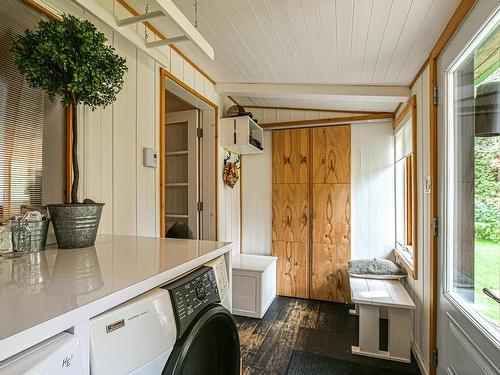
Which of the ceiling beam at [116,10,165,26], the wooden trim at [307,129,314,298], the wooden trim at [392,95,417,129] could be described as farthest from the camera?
the wooden trim at [307,129,314,298]

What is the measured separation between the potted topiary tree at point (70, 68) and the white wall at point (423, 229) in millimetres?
1981

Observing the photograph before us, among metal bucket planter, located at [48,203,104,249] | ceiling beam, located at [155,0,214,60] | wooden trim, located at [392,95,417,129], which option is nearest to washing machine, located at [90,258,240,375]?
metal bucket planter, located at [48,203,104,249]

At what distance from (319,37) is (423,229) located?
4.99ft

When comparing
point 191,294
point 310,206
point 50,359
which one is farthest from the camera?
point 310,206

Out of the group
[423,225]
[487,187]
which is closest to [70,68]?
[487,187]

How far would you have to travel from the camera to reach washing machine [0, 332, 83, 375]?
0.40 meters

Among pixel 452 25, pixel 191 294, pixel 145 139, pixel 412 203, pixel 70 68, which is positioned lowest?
pixel 191 294

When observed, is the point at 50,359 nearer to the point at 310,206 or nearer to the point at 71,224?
the point at 71,224

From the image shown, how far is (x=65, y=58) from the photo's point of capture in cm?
92

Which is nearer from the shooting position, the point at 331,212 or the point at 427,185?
the point at 427,185

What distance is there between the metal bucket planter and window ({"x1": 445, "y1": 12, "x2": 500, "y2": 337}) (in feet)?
5.62

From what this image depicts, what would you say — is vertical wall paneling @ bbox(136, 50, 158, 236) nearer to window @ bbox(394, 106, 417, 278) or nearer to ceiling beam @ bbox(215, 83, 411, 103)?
ceiling beam @ bbox(215, 83, 411, 103)

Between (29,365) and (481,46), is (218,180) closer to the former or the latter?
(481,46)

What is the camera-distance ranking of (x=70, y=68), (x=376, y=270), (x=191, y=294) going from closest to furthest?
(x=191, y=294)
(x=70, y=68)
(x=376, y=270)
